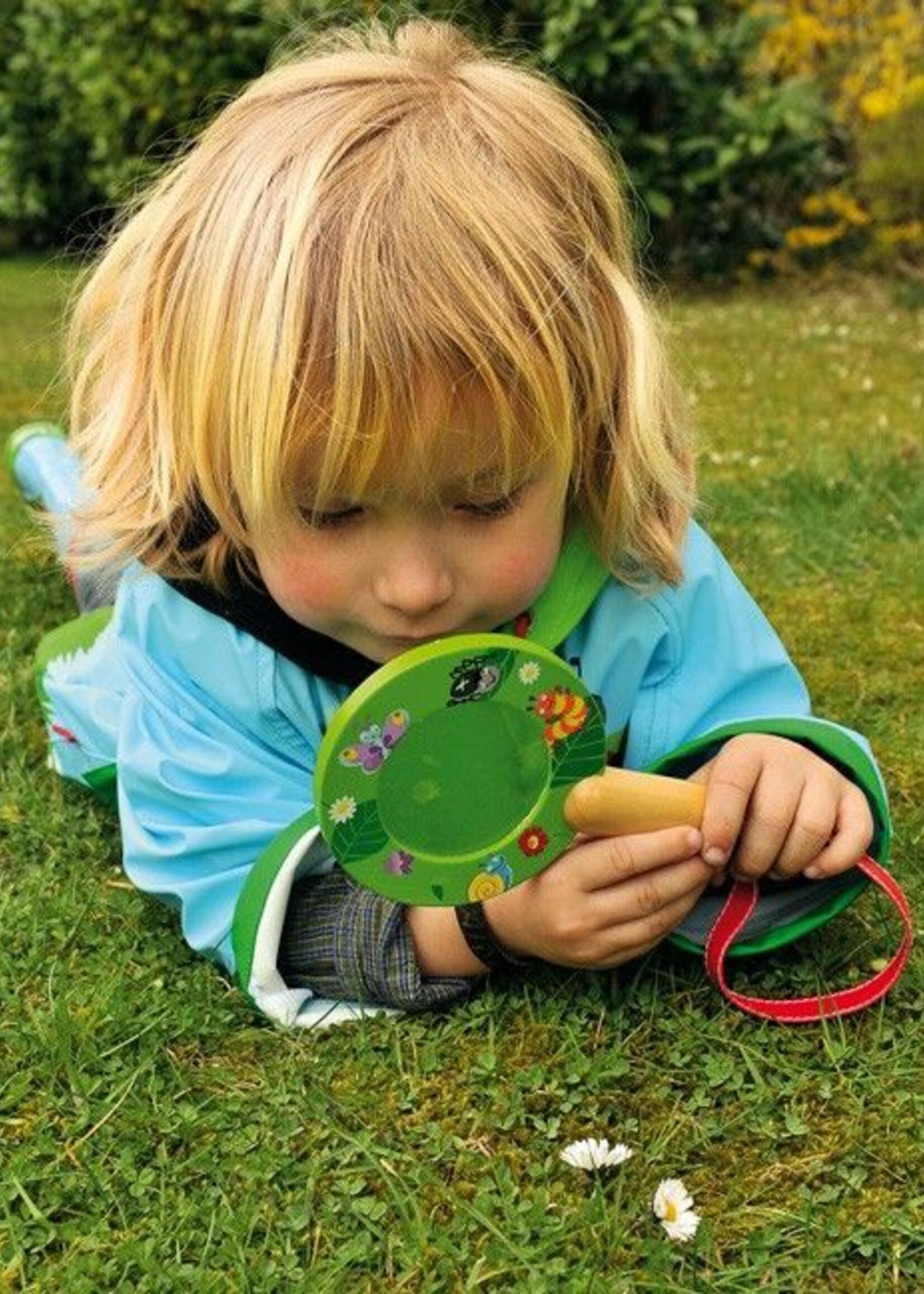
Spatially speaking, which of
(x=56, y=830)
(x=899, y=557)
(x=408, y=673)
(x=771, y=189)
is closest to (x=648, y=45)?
(x=771, y=189)

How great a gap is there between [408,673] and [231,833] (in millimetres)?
551

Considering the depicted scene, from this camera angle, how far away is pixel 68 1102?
1.91 metres

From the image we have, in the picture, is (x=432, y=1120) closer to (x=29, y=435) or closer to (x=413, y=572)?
(x=413, y=572)

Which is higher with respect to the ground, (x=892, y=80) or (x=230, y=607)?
(x=230, y=607)

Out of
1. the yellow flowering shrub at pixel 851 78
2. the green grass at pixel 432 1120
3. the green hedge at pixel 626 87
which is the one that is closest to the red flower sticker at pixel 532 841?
the green grass at pixel 432 1120

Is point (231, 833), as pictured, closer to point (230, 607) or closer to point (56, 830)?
point (230, 607)

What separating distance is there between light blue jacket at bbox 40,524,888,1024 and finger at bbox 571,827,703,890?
8.9 inches

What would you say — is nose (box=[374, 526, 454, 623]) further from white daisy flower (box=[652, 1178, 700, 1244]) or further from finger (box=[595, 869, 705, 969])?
white daisy flower (box=[652, 1178, 700, 1244])

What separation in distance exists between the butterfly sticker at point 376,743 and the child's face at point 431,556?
17cm

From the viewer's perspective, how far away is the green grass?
5.41 ft

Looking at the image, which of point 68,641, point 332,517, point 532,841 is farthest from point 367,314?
point 68,641

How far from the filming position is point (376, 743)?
1733 millimetres

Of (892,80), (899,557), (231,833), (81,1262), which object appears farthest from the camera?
(892,80)

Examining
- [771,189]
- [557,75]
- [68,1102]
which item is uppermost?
[68,1102]
